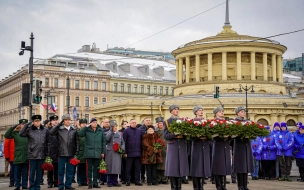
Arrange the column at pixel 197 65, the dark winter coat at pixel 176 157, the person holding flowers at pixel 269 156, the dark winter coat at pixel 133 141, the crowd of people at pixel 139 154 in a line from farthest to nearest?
the column at pixel 197 65
the person holding flowers at pixel 269 156
the dark winter coat at pixel 133 141
the crowd of people at pixel 139 154
the dark winter coat at pixel 176 157

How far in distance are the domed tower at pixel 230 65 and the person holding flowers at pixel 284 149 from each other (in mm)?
44760

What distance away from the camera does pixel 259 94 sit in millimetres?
59969

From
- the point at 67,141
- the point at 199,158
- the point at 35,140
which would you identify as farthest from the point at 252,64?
the point at 199,158

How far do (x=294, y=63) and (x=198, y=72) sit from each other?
72617mm

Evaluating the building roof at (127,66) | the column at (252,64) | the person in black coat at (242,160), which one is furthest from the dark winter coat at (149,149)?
the building roof at (127,66)

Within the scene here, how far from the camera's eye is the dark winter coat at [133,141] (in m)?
→ 17.9

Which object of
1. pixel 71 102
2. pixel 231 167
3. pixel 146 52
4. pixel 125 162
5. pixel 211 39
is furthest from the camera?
pixel 146 52

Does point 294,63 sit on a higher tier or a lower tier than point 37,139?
higher

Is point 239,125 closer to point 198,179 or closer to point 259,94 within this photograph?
point 198,179

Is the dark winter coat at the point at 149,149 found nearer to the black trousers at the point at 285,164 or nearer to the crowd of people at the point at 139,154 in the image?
the crowd of people at the point at 139,154

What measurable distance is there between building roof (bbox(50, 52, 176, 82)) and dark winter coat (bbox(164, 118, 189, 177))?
258 ft

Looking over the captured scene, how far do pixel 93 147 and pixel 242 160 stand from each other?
4921 mm


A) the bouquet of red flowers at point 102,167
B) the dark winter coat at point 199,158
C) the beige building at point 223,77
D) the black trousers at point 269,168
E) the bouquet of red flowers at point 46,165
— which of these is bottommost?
the black trousers at point 269,168

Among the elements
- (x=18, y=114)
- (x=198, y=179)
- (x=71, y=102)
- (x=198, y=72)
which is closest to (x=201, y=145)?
(x=198, y=179)
